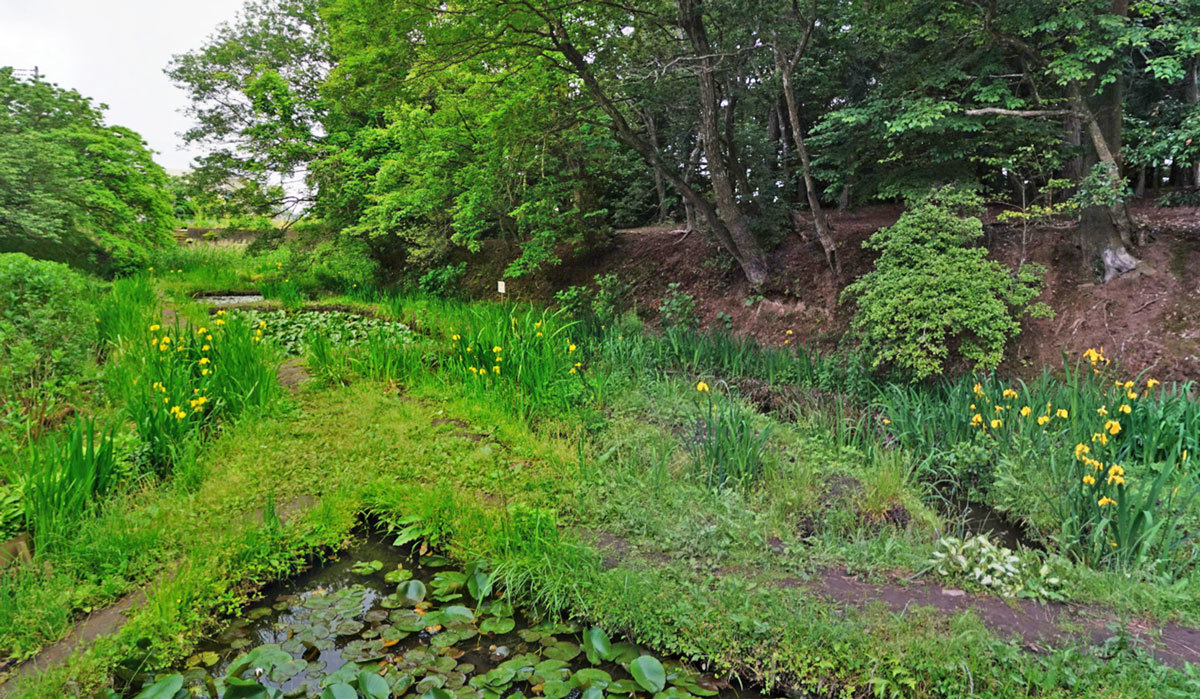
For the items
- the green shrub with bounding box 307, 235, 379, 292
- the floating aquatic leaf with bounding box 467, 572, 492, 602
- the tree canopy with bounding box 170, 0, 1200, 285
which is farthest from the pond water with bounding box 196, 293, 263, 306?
the floating aquatic leaf with bounding box 467, 572, 492, 602

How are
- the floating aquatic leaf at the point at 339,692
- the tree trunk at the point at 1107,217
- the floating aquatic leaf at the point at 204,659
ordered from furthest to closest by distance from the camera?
the tree trunk at the point at 1107,217, the floating aquatic leaf at the point at 204,659, the floating aquatic leaf at the point at 339,692

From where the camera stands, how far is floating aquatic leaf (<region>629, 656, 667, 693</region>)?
201 cm

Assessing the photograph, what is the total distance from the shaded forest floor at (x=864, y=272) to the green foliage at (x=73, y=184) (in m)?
4.65

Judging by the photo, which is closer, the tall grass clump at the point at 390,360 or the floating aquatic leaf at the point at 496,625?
the floating aquatic leaf at the point at 496,625

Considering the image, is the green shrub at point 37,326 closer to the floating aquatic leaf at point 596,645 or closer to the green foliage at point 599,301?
the floating aquatic leaf at point 596,645

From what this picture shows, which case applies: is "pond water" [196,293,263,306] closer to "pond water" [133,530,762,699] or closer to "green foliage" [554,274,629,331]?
"green foliage" [554,274,629,331]

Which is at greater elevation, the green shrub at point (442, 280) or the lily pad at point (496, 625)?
the green shrub at point (442, 280)

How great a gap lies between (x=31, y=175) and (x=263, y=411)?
5.21 m

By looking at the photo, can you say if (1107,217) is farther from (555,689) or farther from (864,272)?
(555,689)

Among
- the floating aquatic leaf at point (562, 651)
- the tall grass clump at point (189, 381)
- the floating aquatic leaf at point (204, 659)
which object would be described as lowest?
the floating aquatic leaf at point (562, 651)

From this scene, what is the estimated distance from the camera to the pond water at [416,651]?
2.02 metres

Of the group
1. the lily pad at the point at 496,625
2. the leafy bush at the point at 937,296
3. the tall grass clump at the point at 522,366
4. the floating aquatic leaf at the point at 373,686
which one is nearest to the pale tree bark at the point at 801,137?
the leafy bush at the point at 937,296

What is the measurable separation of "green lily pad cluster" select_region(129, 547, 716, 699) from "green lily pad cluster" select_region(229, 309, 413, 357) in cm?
303

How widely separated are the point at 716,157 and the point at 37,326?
5.52 m
